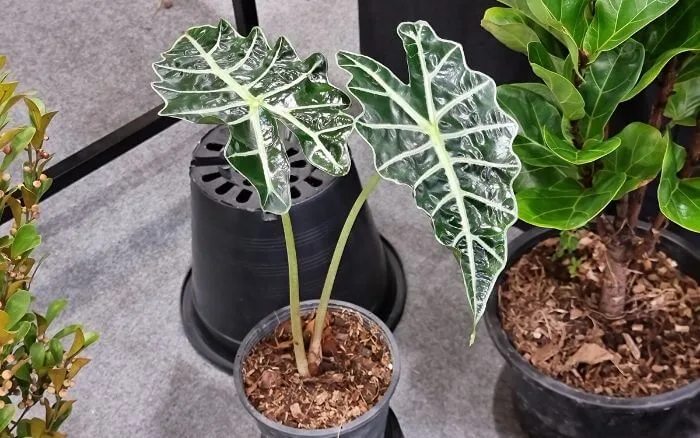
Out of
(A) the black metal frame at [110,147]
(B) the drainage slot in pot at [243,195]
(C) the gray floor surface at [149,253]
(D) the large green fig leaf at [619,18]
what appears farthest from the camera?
(A) the black metal frame at [110,147]

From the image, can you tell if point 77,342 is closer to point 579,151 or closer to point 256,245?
point 256,245

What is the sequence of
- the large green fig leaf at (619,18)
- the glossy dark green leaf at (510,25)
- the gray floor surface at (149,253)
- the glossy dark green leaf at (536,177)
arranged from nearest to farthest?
the large green fig leaf at (619,18), the glossy dark green leaf at (510,25), the glossy dark green leaf at (536,177), the gray floor surface at (149,253)

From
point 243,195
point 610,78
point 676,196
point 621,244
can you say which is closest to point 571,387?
point 621,244

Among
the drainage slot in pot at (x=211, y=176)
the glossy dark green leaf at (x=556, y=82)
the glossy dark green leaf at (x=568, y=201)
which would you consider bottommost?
the drainage slot in pot at (x=211, y=176)

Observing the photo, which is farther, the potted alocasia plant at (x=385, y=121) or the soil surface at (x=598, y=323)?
the soil surface at (x=598, y=323)

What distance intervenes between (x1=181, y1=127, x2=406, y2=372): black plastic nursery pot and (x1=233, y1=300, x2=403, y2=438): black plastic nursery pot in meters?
0.13

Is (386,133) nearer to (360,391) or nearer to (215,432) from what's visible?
(360,391)

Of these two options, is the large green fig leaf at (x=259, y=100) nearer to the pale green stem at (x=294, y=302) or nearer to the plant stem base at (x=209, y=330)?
the pale green stem at (x=294, y=302)

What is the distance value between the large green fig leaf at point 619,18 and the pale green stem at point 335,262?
0.24 m

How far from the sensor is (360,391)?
3.18ft

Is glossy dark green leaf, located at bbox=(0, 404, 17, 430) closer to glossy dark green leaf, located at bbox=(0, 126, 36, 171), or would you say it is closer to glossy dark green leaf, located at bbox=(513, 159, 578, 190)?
glossy dark green leaf, located at bbox=(0, 126, 36, 171)

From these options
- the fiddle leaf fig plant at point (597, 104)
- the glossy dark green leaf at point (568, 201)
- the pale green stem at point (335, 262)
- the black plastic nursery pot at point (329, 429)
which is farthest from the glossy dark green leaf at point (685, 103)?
the black plastic nursery pot at point (329, 429)

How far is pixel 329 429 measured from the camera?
3.01 ft

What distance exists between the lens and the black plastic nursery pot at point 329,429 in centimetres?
91
